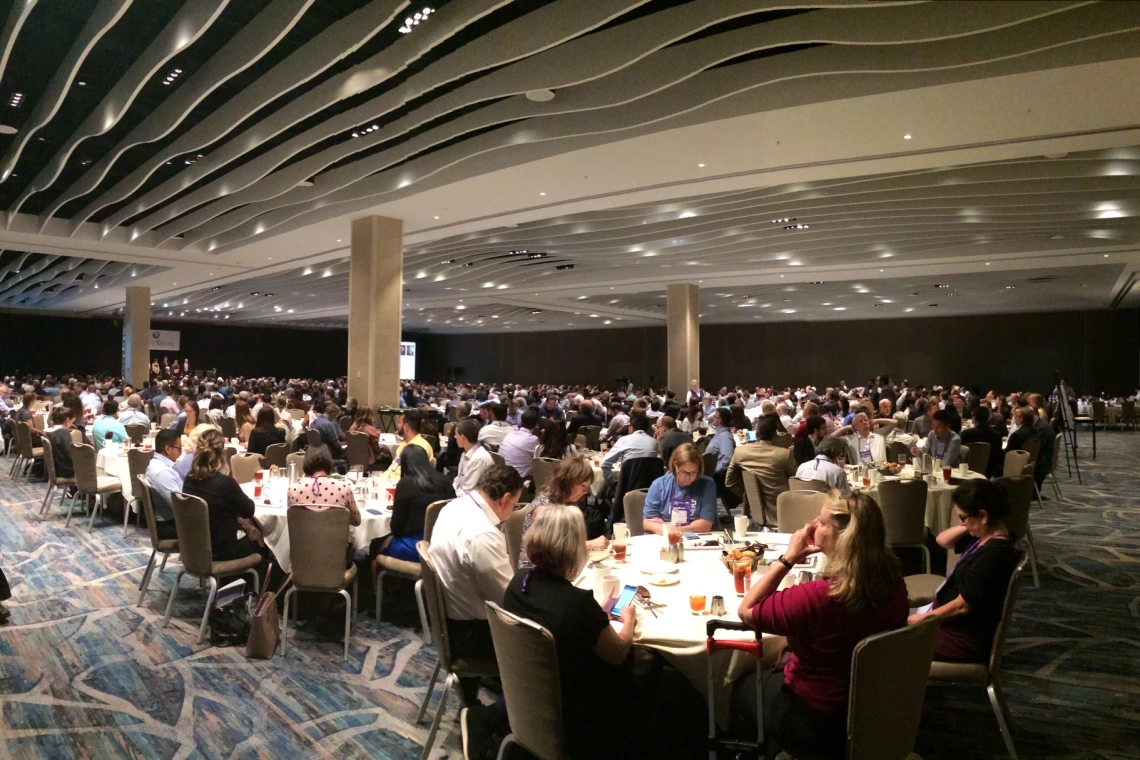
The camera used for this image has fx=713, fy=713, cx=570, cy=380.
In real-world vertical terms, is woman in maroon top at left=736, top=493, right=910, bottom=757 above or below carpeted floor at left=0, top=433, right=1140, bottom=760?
above

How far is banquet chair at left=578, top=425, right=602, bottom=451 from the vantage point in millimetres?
9750

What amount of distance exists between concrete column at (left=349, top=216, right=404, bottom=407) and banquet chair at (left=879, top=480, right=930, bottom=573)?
8489 mm

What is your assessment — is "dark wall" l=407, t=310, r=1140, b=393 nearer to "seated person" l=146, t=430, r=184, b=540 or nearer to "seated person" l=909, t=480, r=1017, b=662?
"seated person" l=909, t=480, r=1017, b=662

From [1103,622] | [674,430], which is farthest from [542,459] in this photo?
[1103,622]

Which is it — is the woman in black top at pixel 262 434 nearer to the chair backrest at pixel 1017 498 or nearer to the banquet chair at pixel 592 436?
the banquet chair at pixel 592 436

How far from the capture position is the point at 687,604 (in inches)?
120

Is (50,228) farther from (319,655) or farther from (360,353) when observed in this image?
(319,655)

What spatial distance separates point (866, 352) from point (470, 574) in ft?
88.6

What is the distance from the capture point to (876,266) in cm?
1583

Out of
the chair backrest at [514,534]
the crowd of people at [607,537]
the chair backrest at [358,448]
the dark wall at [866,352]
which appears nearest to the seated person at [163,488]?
the crowd of people at [607,537]

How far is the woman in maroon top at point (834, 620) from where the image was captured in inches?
91.5

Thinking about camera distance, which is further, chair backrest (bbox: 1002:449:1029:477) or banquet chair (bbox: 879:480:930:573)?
chair backrest (bbox: 1002:449:1029:477)

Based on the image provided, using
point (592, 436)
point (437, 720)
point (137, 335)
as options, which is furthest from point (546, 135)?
point (137, 335)

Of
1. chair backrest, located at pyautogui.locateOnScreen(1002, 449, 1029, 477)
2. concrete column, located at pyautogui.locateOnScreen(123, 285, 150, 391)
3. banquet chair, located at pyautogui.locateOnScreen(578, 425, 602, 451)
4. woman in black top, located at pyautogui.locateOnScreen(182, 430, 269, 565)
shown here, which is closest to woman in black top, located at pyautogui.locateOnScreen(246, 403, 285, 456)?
woman in black top, located at pyautogui.locateOnScreen(182, 430, 269, 565)
